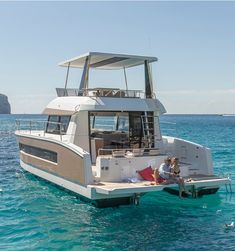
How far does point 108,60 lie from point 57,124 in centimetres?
338

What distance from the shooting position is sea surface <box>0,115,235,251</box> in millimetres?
10078

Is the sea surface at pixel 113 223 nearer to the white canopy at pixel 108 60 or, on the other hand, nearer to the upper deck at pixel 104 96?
the upper deck at pixel 104 96

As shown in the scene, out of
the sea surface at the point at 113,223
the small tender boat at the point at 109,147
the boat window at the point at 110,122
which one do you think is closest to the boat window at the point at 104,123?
the boat window at the point at 110,122

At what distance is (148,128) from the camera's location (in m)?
15.9

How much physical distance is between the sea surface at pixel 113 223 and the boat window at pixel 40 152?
129cm

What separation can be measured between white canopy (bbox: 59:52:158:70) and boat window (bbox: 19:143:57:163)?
390 cm

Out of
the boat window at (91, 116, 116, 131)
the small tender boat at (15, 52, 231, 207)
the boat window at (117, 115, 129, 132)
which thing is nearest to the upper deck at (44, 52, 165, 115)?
the small tender boat at (15, 52, 231, 207)

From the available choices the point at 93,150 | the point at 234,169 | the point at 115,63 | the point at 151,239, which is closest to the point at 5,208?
the point at 93,150

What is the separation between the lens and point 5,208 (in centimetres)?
1350

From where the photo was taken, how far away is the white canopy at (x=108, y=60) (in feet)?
50.9

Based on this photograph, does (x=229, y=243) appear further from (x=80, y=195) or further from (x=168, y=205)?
(x=80, y=195)

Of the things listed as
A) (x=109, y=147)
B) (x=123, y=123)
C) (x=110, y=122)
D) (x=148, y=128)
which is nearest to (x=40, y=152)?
(x=109, y=147)

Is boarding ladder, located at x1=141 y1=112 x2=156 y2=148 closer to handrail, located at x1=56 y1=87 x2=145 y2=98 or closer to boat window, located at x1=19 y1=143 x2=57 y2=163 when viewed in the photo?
handrail, located at x1=56 y1=87 x2=145 y2=98

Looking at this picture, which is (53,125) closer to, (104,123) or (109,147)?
(109,147)
